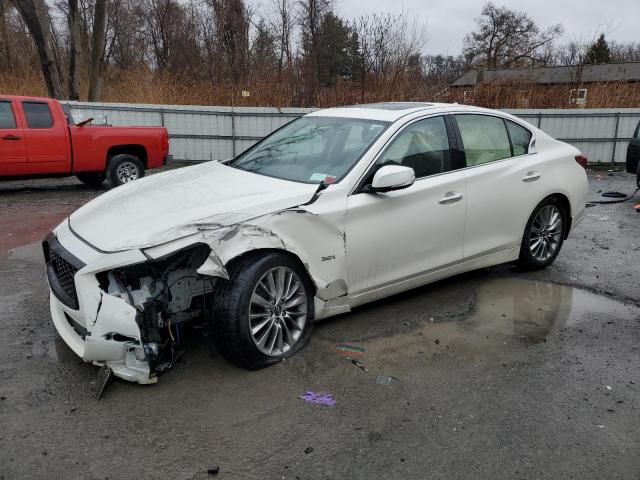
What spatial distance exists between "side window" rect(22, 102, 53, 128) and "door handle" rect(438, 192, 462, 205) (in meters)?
8.15

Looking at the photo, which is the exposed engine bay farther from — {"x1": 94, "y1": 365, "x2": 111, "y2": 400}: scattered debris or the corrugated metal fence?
the corrugated metal fence

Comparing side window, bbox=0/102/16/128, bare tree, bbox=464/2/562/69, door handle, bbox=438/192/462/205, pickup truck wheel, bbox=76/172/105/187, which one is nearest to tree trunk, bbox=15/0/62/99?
pickup truck wheel, bbox=76/172/105/187

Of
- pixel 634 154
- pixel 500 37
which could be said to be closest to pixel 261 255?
pixel 634 154

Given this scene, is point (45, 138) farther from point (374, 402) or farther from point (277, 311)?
point (374, 402)

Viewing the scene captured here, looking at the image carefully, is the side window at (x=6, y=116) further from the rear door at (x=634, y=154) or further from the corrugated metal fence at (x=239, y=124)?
the rear door at (x=634, y=154)

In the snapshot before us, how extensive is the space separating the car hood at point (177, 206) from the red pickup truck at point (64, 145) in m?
6.46

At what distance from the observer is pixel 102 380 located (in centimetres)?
325

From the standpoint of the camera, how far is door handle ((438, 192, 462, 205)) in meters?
4.47

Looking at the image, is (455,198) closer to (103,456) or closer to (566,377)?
(566,377)

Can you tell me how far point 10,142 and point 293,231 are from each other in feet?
26.1

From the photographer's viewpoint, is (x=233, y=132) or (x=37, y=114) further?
(x=233, y=132)

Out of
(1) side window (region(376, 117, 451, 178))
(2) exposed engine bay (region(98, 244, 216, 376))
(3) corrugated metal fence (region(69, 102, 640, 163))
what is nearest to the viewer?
(2) exposed engine bay (region(98, 244, 216, 376))

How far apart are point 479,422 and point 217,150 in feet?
41.2

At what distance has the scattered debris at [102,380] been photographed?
10.6 feet
